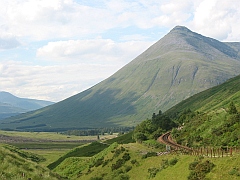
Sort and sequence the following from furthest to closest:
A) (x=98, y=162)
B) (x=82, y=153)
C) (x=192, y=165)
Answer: (x=82, y=153) < (x=98, y=162) < (x=192, y=165)

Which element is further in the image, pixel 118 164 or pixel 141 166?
pixel 118 164

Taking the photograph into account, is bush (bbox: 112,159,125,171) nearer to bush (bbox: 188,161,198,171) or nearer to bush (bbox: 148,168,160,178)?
bush (bbox: 148,168,160,178)

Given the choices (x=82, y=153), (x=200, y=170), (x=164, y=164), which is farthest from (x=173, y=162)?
(x=82, y=153)

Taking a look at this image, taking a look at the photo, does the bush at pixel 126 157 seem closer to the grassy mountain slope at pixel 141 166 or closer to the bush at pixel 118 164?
the grassy mountain slope at pixel 141 166

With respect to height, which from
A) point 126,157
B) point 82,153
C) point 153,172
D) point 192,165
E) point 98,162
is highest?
point 192,165

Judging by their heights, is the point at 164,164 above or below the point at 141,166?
above

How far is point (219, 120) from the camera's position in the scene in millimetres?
72250

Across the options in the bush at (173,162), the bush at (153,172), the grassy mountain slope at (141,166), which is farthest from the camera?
the bush at (153,172)

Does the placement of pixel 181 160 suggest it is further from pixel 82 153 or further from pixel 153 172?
pixel 82 153

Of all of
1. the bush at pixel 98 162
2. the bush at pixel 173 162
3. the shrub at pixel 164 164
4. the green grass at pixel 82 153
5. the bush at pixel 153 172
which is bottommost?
the green grass at pixel 82 153

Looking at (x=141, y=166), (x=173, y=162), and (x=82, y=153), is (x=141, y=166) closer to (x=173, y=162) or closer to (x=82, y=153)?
(x=173, y=162)

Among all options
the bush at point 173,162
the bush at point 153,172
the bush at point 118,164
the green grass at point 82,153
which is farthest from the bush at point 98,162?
the green grass at point 82,153

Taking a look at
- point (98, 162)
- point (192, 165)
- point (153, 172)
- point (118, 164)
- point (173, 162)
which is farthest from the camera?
point (98, 162)

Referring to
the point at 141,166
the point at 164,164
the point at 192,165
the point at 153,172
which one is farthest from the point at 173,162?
the point at 141,166
